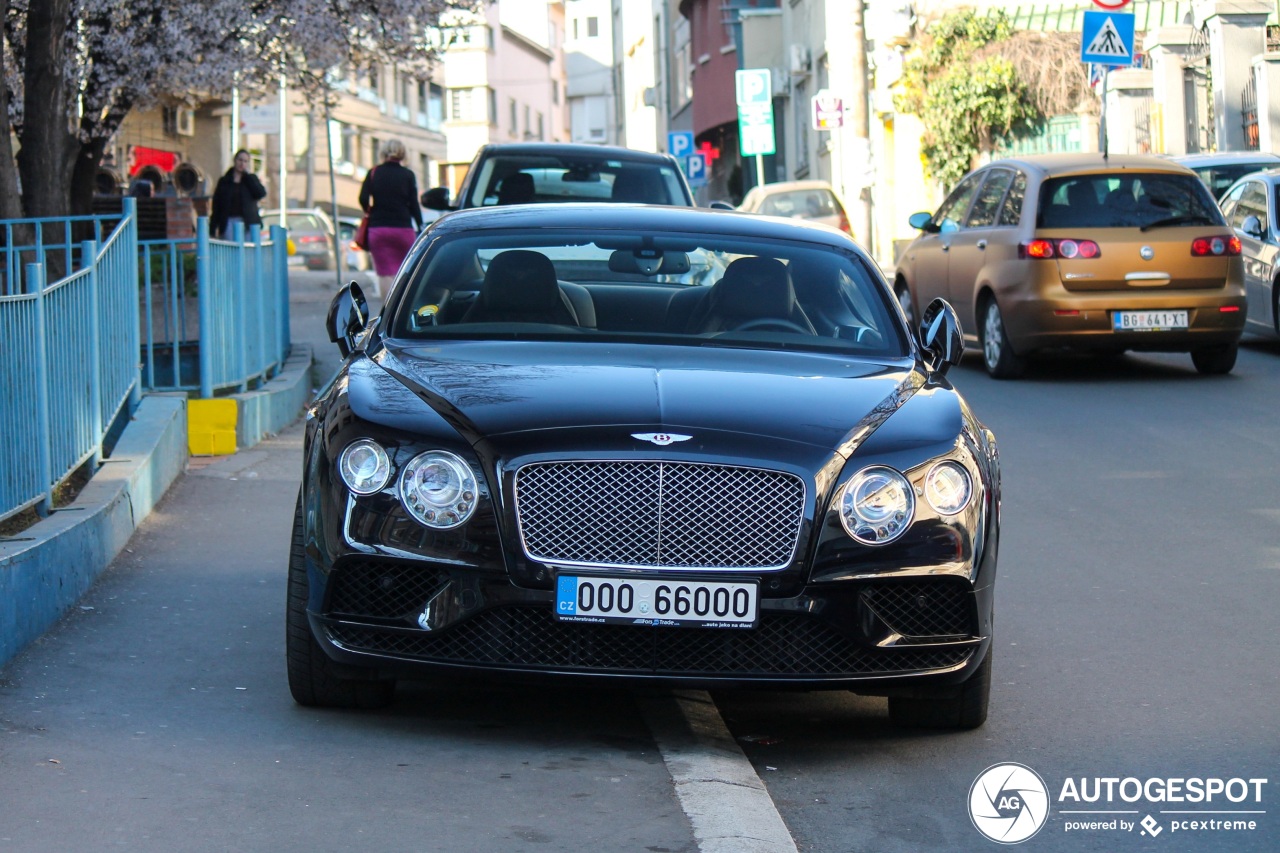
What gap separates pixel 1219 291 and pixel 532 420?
10.2 metres

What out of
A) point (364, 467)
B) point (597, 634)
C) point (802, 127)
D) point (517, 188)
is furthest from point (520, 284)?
point (802, 127)

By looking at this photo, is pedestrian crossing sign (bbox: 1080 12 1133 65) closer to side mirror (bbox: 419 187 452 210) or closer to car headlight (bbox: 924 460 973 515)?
side mirror (bbox: 419 187 452 210)

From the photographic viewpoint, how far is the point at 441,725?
529cm

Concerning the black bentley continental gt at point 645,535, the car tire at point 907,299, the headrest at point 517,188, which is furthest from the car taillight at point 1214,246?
the black bentley continental gt at point 645,535

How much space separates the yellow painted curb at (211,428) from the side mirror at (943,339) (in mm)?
5703

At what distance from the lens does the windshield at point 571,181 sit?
1443 cm

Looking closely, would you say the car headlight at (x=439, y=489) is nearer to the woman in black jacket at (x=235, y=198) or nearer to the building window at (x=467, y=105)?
the woman in black jacket at (x=235, y=198)

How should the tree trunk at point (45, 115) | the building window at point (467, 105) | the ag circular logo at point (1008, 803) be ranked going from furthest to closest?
the building window at point (467, 105) < the tree trunk at point (45, 115) < the ag circular logo at point (1008, 803)

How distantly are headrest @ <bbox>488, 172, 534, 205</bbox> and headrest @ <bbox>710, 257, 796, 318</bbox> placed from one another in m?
8.17

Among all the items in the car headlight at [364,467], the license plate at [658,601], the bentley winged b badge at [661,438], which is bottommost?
the license plate at [658,601]

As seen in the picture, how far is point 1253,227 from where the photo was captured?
16.0 meters

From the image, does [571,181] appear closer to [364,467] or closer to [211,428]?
[211,428]

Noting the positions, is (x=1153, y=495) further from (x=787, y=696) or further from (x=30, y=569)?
(x=30, y=569)

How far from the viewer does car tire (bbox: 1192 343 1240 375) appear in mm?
14445
